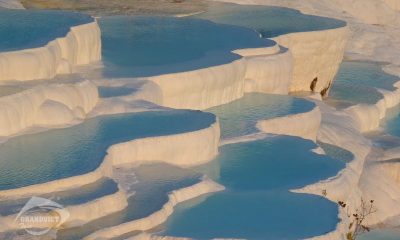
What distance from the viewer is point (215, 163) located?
1136 cm

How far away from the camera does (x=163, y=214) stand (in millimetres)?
9367

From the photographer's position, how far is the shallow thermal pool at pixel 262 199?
9242mm

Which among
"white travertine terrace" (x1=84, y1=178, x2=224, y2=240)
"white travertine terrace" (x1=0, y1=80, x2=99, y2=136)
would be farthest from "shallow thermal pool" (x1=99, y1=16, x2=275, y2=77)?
"white travertine terrace" (x1=84, y1=178, x2=224, y2=240)

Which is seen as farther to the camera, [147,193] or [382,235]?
[382,235]

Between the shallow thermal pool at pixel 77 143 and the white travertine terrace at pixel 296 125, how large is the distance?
1175mm

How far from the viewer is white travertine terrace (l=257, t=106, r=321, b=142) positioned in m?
12.9

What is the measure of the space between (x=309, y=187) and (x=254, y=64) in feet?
14.7

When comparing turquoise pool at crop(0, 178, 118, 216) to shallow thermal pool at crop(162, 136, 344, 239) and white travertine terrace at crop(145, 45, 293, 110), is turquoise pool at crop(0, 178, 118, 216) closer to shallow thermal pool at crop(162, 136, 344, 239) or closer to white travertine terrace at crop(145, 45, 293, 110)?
shallow thermal pool at crop(162, 136, 344, 239)

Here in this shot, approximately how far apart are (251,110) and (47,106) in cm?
347

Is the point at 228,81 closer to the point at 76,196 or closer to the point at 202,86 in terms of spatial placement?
the point at 202,86

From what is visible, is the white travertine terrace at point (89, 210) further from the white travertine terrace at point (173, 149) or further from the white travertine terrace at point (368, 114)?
the white travertine terrace at point (368, 114)

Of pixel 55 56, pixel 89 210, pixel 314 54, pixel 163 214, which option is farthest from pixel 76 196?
pixel 314 54

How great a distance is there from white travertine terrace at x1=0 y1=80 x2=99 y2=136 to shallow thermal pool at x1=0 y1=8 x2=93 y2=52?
3.10ft

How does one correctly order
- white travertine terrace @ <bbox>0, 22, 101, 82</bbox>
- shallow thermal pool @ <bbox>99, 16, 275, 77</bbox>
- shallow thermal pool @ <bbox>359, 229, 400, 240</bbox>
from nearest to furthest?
white travertine terrace @ <bbox>0, 22, 101, 82</bbox>, shallow thermal pool @ <bbox>359, 229, 400, 240</bbox>, shallow thermal pool @ <bbox>99, 16, 275, 77</bbox>
